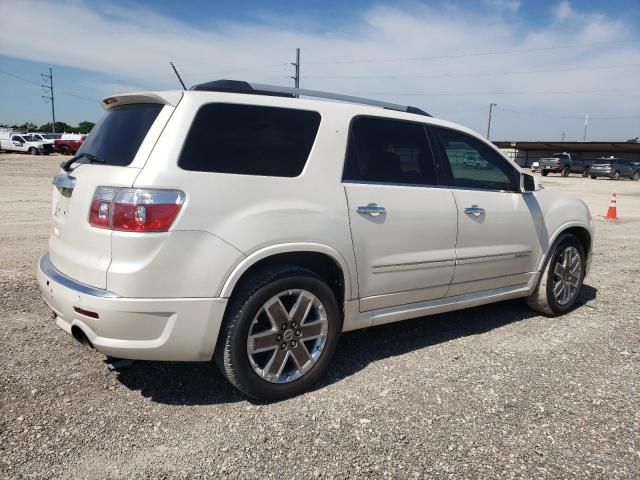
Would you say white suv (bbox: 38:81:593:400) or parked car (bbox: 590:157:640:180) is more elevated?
parked car (bbox: 590:157:640:180)

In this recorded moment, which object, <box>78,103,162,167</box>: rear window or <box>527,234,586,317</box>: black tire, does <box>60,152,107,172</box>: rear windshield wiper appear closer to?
<box>78,103,162,167</box>: rear window

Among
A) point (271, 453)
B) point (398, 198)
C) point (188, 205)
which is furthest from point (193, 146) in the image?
point (271, 453)

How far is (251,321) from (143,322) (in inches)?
23.9

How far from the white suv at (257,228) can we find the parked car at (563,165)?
38225 millimetres

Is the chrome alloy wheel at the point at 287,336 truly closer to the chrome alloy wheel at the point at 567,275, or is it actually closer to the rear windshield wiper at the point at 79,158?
the rear windshield wiper at the point at 79,158

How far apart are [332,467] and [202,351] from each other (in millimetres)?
960

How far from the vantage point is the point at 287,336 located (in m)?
3.17

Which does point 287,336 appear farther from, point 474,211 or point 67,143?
point 67,143

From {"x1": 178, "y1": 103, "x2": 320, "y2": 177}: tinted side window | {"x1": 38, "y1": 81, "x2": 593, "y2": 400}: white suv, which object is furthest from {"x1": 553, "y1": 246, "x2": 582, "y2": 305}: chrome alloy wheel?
{"x1": 178, "y1": 103, "x2": 320, "y2": 177}: tinted side window

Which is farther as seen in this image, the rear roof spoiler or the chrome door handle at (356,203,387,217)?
the chrome door handle at (356,203,387,217)

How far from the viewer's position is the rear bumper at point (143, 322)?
2.70 m

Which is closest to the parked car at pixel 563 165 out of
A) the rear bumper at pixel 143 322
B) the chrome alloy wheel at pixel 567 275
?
the chrome alloy wheel at pixel 567 275

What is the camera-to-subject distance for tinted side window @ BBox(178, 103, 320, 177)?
2889mm

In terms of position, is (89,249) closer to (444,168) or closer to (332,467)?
(332,467)
